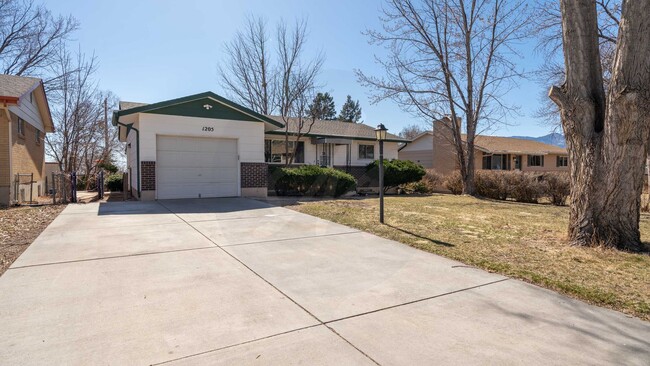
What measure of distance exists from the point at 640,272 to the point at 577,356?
2.93 meters

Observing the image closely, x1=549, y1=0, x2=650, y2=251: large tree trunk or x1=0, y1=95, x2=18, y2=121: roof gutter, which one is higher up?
x1=0, y1=95, x2=18, y2=121: roof gutter

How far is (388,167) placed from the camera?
17.5m

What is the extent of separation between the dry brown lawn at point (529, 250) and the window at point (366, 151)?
13.2m

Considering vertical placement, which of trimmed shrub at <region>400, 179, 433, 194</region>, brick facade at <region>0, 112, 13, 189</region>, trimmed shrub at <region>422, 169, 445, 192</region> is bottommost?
trimmed shrub at <region>400, 179, 433, 194</region>

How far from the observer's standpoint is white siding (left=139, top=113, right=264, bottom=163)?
40.5 feet

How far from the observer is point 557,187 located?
14.1 metres

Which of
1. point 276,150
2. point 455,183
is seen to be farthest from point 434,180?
point 276,150

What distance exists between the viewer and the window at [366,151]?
23156 mm

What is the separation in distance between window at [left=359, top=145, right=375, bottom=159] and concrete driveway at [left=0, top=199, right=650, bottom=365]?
1751cm

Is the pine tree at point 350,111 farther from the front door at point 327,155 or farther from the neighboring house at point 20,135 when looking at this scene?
the neighboring house at point 20,135

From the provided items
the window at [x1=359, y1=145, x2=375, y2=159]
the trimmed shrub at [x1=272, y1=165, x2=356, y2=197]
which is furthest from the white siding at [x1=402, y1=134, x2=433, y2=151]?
the trimmed shrub at [x1=272, y1=165, x2=356, y2=197]

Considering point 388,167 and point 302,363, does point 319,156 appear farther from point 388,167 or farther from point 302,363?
point 302,363

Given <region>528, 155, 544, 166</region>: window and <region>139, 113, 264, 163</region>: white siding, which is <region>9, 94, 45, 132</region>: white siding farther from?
<region>528, 155, 544, 166</region>: window

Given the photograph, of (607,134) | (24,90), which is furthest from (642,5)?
(24,90)
